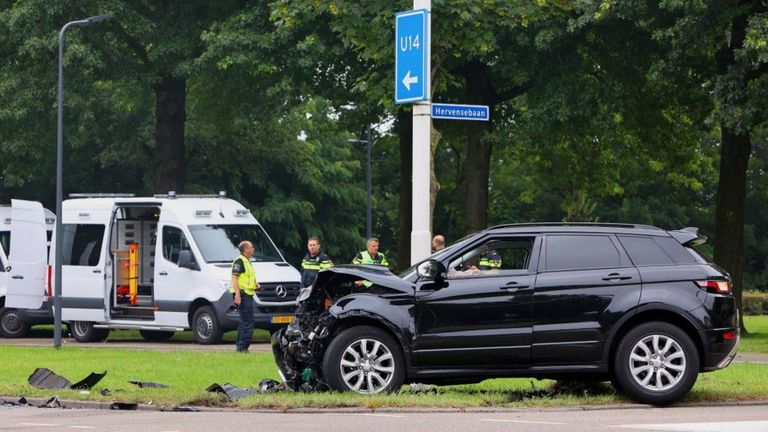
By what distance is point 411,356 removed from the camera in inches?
559

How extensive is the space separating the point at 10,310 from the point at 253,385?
15443 millimetres

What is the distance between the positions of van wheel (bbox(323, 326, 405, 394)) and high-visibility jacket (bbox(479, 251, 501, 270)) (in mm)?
1144

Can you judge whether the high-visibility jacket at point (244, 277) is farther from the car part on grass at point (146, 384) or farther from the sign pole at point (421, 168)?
the sign pole at point (421, 168)

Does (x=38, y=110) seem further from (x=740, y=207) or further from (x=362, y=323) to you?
(x=362, y=323)

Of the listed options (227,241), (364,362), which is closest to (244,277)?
(227,241)

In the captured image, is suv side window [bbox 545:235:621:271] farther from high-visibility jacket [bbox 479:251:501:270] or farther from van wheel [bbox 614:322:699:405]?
van wheel [bbox 614:322:699:405]

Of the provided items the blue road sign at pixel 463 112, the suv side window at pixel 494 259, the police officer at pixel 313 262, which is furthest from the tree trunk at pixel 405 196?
the suv side window at pixel 494 259

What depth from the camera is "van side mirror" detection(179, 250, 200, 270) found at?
26328 millimetres

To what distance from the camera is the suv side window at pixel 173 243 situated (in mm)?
26797

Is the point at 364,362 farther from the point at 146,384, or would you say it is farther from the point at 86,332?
the point at 86,332

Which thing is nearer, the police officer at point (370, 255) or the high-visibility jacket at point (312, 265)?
the police officer at point (370, 255)

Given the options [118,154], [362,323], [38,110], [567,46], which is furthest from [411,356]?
[118,154]

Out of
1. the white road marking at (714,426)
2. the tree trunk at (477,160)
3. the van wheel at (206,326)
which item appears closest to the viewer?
the white road marking at (714,426)

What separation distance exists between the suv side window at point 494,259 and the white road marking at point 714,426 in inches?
110
